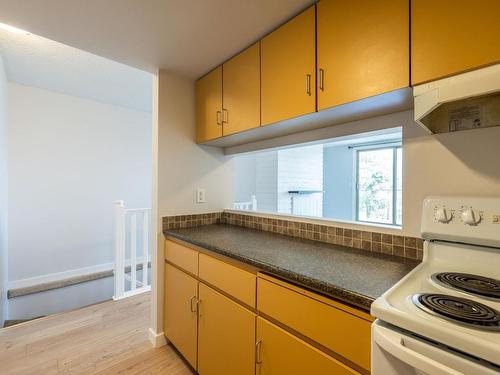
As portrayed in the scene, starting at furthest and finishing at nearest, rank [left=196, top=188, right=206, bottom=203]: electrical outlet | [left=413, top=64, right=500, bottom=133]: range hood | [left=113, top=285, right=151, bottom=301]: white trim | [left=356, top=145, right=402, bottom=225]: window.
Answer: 1. [left=356, top=145, right=402, bottom=225]: window
2. [left=113, top=285, right=151, bottom=301]: white trim
3. [left=196, top=188, right=206, bottom=203]: electrical outlet
4. [left=413, top=64, right=500, bottom=133]: range hood

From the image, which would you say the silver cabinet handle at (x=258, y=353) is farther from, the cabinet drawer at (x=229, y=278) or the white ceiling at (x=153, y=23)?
the white ceiling at (x=153, y=23)

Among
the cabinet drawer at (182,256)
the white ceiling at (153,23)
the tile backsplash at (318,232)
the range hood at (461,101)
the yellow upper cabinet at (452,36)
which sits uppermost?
the white ceiling at (153,23)

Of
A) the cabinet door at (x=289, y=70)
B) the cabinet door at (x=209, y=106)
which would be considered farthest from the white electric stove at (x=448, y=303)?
the cabinet door at (x=209, y=106)

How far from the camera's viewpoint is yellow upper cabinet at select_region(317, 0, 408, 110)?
38.4 inches

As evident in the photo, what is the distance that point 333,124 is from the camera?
1558 mm

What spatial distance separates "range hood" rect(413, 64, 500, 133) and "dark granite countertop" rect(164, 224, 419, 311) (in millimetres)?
604

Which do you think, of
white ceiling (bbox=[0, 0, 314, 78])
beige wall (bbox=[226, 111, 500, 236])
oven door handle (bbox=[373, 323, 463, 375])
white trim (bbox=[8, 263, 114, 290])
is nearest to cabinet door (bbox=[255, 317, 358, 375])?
oven door handle (bbox=[373, 323, 463, 375])

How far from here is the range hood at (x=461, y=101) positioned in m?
0.78

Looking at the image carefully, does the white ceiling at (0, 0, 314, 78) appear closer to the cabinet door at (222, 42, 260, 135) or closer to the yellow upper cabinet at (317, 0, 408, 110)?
the cabinet door at (222, 42, 260, 135)

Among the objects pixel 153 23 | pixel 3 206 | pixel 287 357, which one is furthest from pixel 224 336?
pixel 3 206

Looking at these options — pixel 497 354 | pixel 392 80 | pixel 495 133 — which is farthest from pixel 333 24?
pixel 497 354

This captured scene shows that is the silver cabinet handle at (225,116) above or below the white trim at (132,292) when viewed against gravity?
above

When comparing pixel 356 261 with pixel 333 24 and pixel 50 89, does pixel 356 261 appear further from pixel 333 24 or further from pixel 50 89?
pixel 50 89

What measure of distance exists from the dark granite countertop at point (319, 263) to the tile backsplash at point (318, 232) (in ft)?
0.15
